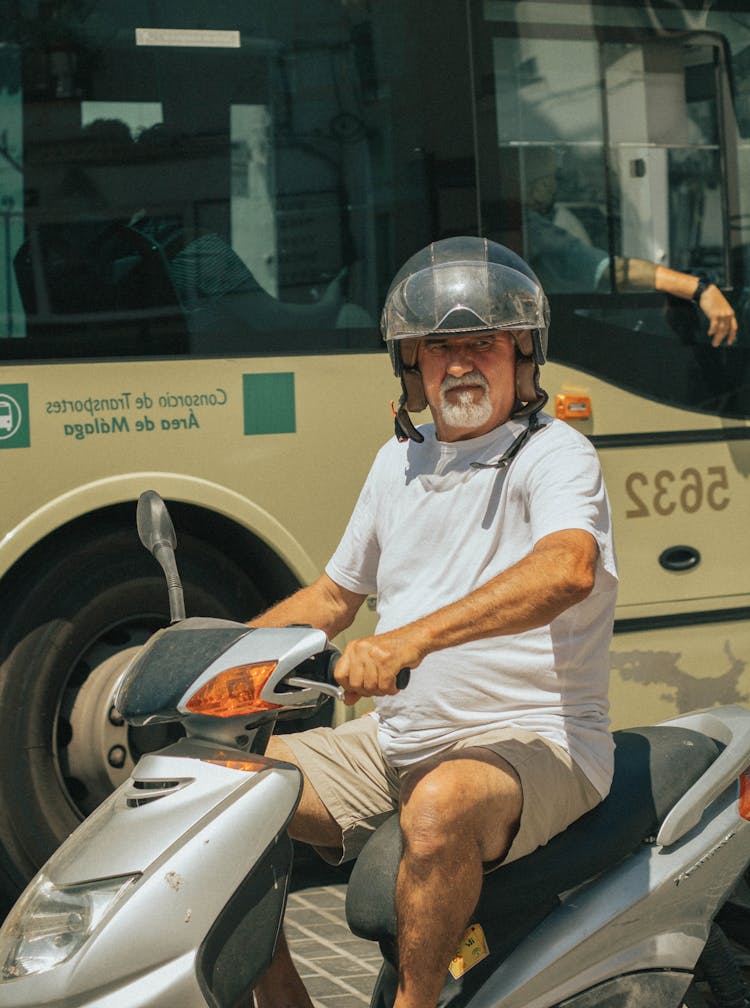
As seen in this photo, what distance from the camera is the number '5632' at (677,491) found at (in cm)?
502

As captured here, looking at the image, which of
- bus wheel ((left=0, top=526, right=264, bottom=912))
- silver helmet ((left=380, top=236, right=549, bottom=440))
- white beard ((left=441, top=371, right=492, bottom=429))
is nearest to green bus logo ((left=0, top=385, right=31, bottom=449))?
bus wheel ((left=0, top=526, right=264, bottom=912))

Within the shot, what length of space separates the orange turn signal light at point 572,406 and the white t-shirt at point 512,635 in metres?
2.07

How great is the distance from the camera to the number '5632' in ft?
16.5

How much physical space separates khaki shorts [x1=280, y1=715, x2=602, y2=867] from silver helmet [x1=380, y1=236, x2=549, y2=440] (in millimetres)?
598

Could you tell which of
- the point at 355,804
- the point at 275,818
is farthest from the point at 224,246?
the point at 275,818

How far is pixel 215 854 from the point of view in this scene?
235cm

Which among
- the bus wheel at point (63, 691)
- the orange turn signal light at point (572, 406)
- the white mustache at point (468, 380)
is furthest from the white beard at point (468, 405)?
the orange turn signal light at point (572, 406)

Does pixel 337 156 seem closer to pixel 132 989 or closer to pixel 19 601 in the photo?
pixel 19 601

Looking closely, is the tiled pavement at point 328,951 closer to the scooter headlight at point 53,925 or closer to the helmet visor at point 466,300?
the scooter headlight at point 53,925

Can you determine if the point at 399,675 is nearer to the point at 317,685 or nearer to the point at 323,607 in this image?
the point at 317,685

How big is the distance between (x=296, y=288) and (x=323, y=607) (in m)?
1.90

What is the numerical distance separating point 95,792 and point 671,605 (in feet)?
6.23

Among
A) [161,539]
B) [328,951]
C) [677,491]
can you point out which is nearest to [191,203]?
[677,491]

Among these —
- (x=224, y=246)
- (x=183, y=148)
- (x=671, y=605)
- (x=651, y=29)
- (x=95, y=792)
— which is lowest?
(x=95, y=792)
